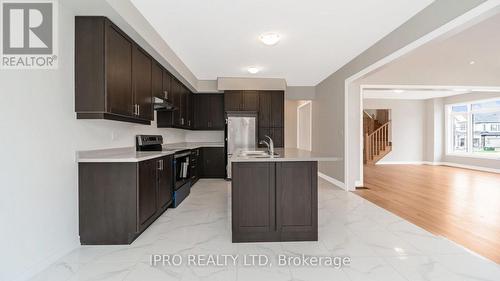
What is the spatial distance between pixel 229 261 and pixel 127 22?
257 centimetres

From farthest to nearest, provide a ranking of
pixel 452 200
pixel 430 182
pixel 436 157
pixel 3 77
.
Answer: pixel 436 157, pixel 430 182, pixel 452 200, pixel 3 77

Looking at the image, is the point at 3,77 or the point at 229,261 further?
the point at 229,261

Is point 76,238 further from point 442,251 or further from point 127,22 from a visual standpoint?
point 442,251

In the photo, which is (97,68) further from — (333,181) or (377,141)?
(377,141)

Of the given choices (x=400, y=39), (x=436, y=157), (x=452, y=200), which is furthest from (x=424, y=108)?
(x=400, y=39)

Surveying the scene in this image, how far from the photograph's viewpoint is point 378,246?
2.54m

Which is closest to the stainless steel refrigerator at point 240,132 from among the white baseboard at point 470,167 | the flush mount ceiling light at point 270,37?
the flush mount ceiling light at point 270,37

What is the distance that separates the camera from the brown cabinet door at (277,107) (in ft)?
21.2

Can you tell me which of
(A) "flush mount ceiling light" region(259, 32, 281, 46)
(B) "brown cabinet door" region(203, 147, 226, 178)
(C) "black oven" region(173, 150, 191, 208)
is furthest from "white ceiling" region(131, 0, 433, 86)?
(B) "brown cabinet door" region(203, 147, 226, 178)

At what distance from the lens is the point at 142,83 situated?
3.33 m

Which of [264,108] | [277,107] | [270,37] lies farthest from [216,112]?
[270,37]

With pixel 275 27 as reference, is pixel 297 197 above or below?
below

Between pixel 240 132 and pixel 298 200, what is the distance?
12.4 feet

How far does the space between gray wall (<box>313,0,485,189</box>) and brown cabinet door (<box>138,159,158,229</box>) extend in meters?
3.47
